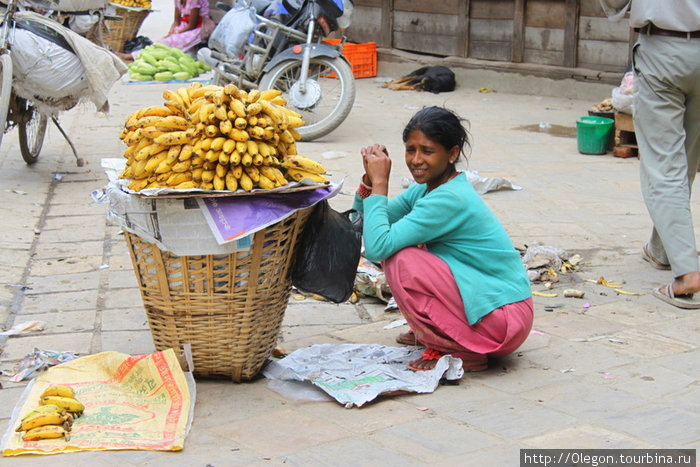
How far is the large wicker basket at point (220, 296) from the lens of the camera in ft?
10.5

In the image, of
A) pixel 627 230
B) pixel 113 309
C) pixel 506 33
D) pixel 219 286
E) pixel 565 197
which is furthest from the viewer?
pixel 506 33

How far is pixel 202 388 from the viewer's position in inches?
133

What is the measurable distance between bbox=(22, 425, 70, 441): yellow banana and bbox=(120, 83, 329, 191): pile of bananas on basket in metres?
0.88

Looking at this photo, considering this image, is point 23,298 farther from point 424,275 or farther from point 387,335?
point 424,275

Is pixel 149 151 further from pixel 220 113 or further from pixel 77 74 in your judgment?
pixel 77 74

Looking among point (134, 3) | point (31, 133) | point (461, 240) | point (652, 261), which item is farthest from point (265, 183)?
point (134, 3)

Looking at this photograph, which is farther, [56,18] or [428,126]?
[56,18]

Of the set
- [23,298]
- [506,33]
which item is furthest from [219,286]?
[506,33]

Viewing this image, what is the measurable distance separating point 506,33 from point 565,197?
220 inches

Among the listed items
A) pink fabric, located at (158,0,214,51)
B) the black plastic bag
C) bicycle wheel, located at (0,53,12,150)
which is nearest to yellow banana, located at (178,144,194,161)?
the black plastic bag

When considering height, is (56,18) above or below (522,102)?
above

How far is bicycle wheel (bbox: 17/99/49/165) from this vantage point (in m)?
6.96

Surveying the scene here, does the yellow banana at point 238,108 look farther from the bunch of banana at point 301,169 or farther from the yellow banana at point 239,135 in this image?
the bunch of banana at point 301,169

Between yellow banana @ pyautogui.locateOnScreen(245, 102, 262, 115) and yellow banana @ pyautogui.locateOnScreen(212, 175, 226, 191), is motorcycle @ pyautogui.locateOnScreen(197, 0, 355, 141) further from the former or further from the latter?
yellow banana @ pyautogui.locateOnScreen(212, 175, 226, 191)
